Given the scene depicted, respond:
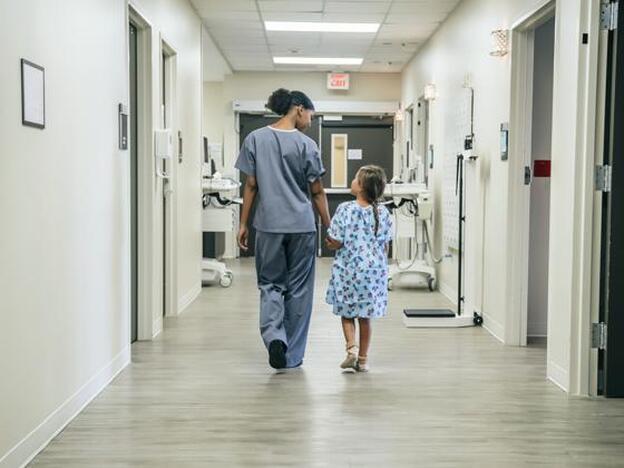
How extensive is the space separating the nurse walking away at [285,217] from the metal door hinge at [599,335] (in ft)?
4.73

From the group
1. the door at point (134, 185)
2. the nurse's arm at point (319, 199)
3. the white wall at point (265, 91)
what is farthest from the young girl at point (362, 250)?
the white wall at point (265, 91)

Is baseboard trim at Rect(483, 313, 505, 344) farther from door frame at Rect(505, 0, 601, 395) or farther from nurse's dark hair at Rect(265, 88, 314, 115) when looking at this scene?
nurse's dark hair at Rect(265, 88, 314, 115)

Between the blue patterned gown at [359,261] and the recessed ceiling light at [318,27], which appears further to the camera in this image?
the recessed ceiling light at [318,27]

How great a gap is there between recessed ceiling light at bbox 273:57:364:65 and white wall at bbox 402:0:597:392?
1.58 meters

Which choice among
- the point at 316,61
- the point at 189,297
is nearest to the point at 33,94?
the point at 189,297

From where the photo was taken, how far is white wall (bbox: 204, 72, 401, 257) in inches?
418

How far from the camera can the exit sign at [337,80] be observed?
1054 centimetres

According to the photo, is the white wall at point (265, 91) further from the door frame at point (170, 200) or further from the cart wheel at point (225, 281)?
the door frame at point (170, 200)

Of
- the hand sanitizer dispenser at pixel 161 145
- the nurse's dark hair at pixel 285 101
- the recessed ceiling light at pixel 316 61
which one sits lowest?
the hand sanitizer dispenser at pixel 161 145

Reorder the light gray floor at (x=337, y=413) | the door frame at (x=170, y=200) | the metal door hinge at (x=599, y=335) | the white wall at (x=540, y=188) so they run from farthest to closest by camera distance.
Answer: the door frame at (x=170, y=200) → the white wall at (x=540, y=188) → the metal door hinge at (x=599, y=335) → the light gray floor at (x=337, y=413)

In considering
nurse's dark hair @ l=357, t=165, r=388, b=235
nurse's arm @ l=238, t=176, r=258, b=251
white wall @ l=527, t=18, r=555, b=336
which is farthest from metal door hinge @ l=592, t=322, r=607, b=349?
nurse's arm @ l=238, t=176, r=258, b=251

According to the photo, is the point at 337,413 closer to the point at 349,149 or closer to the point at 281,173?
the point at 281,173

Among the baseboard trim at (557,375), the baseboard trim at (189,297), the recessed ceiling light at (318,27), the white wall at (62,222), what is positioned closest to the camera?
the white wall at (62,222)

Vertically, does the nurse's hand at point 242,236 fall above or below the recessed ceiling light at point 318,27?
below
